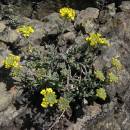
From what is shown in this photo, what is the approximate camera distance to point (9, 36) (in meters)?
7.93

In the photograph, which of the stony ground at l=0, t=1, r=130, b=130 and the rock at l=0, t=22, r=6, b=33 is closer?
the stony ground at l=0, t=1, r=130, b=130

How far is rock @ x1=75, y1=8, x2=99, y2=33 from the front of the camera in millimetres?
8047

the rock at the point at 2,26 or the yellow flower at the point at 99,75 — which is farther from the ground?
the rock at the point at 2,26

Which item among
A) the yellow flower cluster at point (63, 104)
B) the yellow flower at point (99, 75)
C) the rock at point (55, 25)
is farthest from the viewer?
the rock at point (55, 25)

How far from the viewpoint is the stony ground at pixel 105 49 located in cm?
677

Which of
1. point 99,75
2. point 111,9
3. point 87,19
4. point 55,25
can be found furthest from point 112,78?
point 111,9

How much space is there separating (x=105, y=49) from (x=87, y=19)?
1105 mm

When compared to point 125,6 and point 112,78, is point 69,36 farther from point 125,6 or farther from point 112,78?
point 112,78

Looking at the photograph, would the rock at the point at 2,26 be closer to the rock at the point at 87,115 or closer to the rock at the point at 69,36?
the rock at the point at 69,36

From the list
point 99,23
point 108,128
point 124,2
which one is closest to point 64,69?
point 108,128

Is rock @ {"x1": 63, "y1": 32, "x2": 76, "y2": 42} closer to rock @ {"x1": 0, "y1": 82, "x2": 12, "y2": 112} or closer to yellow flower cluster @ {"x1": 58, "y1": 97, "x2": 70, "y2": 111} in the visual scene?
rock @ {"x1": 0, "y1": 82, "x2": 12, "y2": 112}

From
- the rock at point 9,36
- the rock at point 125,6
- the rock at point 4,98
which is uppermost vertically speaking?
the rock at point 125,6

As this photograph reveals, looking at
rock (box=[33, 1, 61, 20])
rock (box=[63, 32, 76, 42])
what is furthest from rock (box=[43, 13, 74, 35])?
rock (box=[33, 1, 61, 20])

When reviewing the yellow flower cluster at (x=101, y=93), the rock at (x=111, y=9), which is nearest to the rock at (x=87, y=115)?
the yellow flower cluster at (x=101, y=93)
